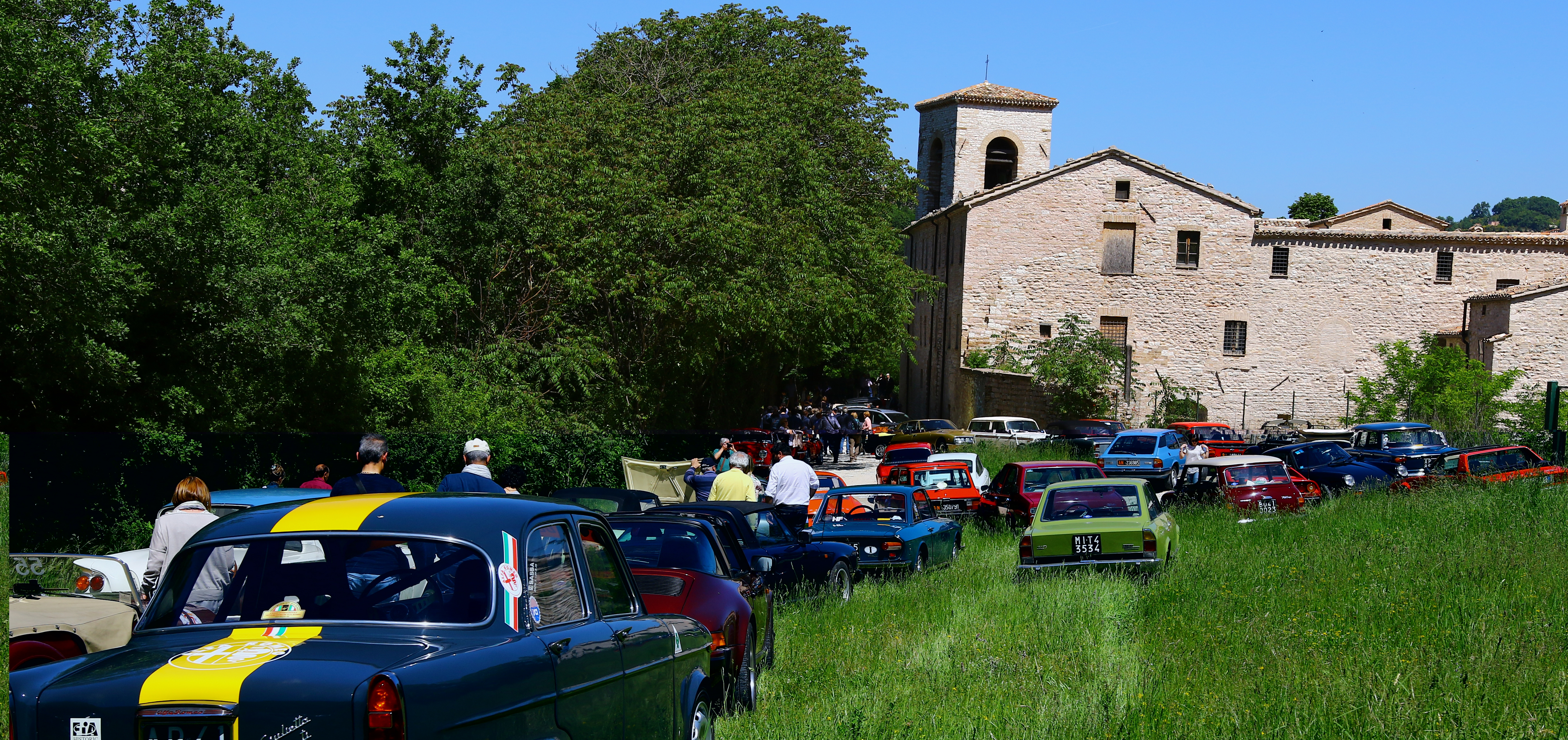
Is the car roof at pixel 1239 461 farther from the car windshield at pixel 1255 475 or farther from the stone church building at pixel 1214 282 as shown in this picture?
the stone church building at pixel 1214 282

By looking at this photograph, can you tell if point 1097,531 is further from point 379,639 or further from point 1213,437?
point 1213,437

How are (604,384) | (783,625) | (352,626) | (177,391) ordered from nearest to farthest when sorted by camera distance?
1. (352,626)
2. (783,625)
3. (177,391)
4. (604,384)

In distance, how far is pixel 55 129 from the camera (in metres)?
17.0

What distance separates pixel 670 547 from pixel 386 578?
434 cm

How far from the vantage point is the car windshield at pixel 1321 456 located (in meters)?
27.1

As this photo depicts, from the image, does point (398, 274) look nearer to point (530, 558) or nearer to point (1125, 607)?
point (1125, 607)

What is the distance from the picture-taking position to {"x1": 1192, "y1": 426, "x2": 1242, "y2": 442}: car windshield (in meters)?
40.0

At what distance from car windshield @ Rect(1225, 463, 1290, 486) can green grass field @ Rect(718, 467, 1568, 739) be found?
5.79 meters

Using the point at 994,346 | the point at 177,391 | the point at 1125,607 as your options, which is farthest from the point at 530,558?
the point at 994,346

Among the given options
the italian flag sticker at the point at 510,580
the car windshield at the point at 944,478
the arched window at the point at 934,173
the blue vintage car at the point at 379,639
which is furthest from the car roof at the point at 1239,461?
the arched window at the point at 934,173

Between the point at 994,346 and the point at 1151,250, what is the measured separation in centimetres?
800

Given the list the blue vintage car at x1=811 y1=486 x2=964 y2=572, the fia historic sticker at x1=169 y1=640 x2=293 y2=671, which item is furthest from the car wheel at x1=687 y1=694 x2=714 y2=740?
the blue vintage car at x1=811 y1=486 x2=964 y2=572

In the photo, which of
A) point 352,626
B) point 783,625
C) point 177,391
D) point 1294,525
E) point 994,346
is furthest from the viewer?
point 994,346

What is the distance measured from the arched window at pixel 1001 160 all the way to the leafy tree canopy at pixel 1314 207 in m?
40.0
